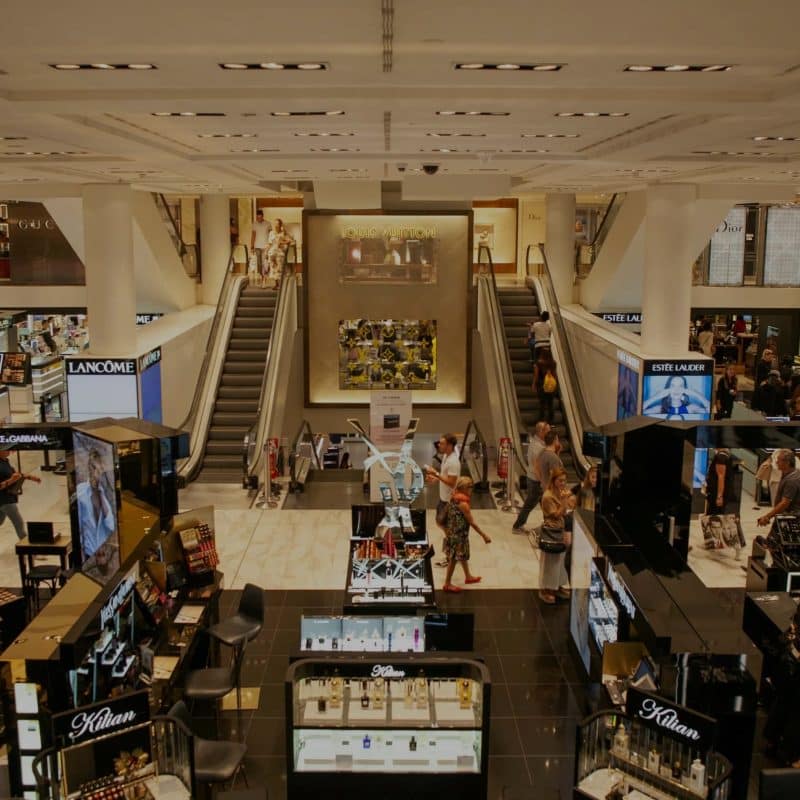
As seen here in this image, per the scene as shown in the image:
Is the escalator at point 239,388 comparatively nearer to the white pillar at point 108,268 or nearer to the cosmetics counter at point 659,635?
the white pillar at point 108,268

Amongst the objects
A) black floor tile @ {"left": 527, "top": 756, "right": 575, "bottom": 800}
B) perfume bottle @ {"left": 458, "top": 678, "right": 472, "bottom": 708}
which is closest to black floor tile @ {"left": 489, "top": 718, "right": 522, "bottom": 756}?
black floor tile @ {"left": 527, "top": 756, "right": 575, "bottom": 800}

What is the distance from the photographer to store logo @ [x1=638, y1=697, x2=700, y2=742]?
18.2 ft

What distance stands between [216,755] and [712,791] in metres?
3.02

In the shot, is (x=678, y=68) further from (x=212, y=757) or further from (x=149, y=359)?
(x=149, y=359)

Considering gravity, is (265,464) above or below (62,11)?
below

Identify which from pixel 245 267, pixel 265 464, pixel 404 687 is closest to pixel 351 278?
pixel 245 267

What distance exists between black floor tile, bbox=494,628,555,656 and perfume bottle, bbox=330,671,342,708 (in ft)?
9.62

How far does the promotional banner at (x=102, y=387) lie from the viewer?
1306 cm

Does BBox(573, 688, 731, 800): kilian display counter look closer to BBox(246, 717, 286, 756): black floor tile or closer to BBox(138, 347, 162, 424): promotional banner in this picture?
BBox(246, 717, 286, 756): black floor tile

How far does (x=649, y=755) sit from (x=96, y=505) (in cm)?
494

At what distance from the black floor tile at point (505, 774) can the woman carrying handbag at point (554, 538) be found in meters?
2.97

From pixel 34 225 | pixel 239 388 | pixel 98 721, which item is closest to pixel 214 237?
pixel 239 388

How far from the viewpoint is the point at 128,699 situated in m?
5.76

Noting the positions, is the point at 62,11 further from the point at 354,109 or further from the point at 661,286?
the point at 661,286
